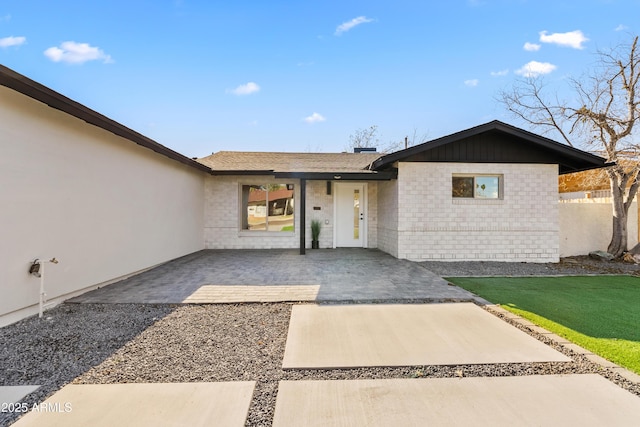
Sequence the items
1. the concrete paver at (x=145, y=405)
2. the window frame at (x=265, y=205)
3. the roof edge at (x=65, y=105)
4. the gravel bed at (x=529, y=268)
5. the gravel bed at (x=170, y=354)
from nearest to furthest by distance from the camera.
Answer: the concrete paver at (x=145, y=405) → the gravel bed at (x=170, y=354) → the roof edge at (x=65, y=105) → the gravel bed at (x=529, y=268) → the window frame at (x=265, y=205)

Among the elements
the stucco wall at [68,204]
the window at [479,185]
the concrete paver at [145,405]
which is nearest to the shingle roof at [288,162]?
the window at [479,185]

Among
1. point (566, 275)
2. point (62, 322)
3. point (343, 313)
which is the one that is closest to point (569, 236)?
point (566, 275)

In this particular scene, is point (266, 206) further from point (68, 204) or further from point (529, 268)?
point (529, 268)

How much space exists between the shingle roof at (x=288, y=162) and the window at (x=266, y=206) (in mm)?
851

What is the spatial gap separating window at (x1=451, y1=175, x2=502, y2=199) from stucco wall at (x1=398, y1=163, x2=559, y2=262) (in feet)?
0.62

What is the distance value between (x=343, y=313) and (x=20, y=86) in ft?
16.5

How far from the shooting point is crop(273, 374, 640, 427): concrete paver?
2.08m

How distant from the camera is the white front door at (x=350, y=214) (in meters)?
11.5

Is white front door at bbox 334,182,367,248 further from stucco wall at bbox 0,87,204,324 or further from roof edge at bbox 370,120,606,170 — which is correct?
stucco wall at bbox 0,87,204,324

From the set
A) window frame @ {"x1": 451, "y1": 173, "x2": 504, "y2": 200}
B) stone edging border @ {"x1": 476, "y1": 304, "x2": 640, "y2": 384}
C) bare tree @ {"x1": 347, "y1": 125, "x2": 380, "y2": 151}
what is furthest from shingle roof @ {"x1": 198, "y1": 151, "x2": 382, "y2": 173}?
bare tree @ {"x1": 347, "y1": 125, "x2": 380, "y2": 151}

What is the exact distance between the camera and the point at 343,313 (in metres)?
4.32

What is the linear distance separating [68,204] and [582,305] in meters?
8.35

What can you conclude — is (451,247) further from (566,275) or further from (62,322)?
(62,322)

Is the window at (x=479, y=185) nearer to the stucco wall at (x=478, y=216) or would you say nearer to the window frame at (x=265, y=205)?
the stucco wall at (x=478, y=216)
